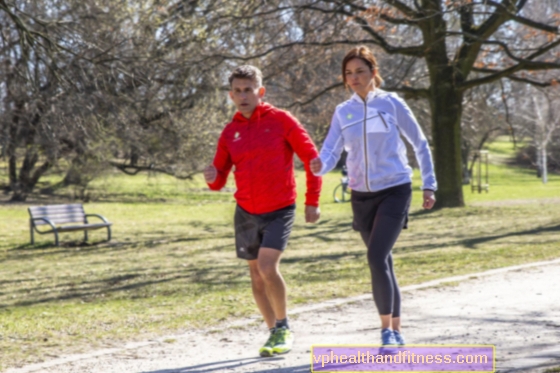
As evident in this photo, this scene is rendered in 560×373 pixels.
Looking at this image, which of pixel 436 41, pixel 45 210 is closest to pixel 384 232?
pixel 45 210

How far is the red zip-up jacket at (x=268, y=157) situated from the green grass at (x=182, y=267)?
5.73 feet

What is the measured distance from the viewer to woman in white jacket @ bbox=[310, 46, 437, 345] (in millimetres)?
5051

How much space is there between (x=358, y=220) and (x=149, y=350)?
172cm

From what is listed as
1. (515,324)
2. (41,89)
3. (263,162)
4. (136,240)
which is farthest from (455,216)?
(263,162)

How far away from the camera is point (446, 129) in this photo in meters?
20.0

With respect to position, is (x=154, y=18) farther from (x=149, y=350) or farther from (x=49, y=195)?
(x=49, y=195)

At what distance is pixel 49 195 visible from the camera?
29438mm

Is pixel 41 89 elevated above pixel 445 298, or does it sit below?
above

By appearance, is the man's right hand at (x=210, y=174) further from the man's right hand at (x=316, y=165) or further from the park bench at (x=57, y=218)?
the park bench at (x=57, y=218)

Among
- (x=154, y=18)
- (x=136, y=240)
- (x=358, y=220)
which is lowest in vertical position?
(x=136, y=240)

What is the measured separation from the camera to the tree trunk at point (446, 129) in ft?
65.3

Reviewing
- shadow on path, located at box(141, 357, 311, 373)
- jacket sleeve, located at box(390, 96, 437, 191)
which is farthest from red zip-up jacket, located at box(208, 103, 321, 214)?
shadow on path, located at box(141, 357, 311, 373)

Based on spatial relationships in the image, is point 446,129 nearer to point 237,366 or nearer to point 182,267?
point 182,267

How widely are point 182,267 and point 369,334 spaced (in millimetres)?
5838
